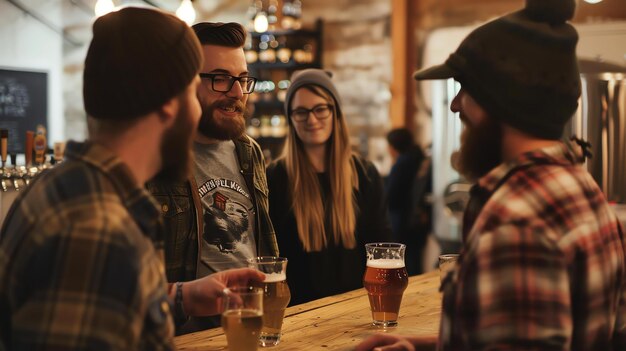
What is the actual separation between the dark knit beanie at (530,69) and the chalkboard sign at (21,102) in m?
6.04

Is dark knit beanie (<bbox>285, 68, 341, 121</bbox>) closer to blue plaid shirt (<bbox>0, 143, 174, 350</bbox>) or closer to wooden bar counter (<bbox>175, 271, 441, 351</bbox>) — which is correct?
wooden bar counter (<bbox>175, 271, 441, 351</bbox>)

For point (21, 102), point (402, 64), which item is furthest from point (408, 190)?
point (21, 102)

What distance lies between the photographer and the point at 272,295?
1.83 m

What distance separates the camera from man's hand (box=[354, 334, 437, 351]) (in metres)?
1.63

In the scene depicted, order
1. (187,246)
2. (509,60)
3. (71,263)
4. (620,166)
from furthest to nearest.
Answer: (620,166) < (187,246) < (509,60) < (71,263)

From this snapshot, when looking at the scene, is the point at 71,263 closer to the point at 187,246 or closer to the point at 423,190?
the point at 187,246

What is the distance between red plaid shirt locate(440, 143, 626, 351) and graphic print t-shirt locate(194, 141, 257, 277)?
3.86ft

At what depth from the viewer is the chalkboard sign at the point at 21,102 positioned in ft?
22.1

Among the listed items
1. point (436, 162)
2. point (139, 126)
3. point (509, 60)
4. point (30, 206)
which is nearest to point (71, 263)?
point (30, 206)

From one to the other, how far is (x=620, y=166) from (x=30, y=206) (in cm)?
402

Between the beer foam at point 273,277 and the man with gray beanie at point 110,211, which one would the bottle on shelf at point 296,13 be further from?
the man with gray beanie at point 110,211

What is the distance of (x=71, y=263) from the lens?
3.81 feet

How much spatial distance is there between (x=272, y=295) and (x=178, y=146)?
0.57 m

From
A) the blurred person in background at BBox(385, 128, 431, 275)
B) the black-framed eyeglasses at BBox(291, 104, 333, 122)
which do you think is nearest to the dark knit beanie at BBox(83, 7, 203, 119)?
the black-framed eyeglasses at BBox(291, 104, 333, 122)
